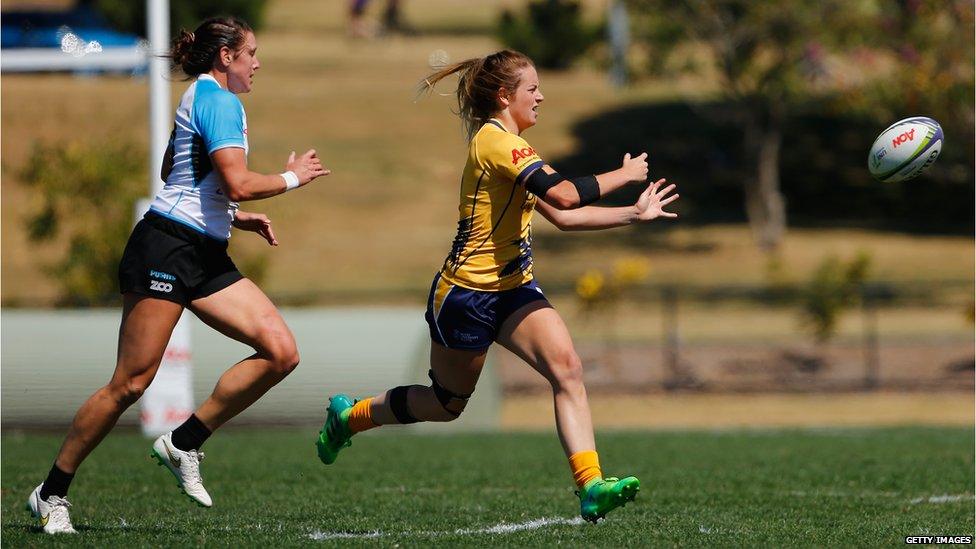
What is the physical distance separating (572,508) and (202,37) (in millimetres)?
3185

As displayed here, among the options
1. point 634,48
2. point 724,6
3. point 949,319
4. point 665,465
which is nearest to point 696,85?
point 634,48

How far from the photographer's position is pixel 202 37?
21.6ft

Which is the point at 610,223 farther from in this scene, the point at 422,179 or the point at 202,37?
the point at 422,179

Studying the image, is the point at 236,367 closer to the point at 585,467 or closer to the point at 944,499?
the point at 585,467

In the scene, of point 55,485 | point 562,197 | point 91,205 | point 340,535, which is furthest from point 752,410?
point 55,485

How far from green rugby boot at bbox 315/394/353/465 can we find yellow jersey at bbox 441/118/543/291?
45.7 inches

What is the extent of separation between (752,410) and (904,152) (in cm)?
1207

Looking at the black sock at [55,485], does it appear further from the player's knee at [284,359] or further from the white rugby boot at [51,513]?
the player's knee at [284,359]

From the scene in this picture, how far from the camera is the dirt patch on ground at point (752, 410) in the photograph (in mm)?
18125

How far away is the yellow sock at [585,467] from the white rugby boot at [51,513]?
235 cm

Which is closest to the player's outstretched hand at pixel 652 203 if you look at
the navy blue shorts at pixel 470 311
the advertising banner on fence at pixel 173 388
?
the navy blue shorts at pixel 470 311

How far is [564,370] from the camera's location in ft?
20.9

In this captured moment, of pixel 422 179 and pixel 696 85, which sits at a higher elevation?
pixel 696 85

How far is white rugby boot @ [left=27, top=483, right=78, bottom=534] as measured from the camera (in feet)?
21.6
